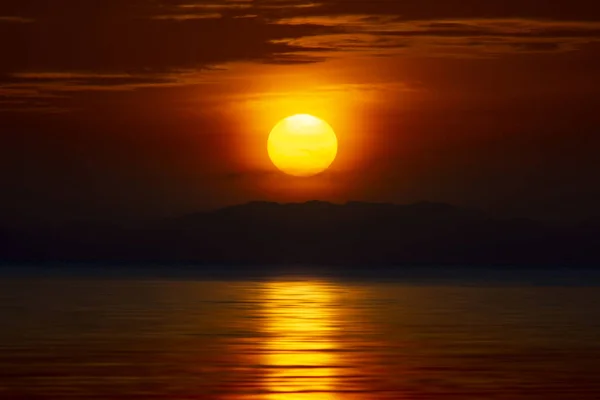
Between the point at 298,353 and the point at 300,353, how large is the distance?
0.19 feet

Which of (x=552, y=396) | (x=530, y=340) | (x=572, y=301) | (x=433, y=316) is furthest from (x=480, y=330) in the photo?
(x=572, y=301)

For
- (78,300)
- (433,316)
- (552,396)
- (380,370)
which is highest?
(78,300)

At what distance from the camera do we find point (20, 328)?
50.1 meters

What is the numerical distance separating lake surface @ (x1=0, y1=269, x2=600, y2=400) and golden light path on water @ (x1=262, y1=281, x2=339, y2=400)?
0.04 meters

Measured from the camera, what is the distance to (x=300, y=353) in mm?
39594

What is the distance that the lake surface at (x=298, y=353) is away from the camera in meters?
30.7

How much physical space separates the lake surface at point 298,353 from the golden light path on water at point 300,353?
1.7 inches

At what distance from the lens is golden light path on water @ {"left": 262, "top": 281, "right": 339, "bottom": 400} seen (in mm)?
30438

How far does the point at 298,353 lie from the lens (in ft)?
130

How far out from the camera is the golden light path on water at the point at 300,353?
1198 inches

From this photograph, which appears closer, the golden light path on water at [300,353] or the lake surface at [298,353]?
the golden light path on water at [300,353]

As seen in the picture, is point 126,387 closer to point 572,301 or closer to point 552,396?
point 552,396

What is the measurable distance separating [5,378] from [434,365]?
11.0 m

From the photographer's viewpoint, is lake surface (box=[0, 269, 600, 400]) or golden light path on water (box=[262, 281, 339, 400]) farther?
lake surface (box=[0, 269, 600, 400])
